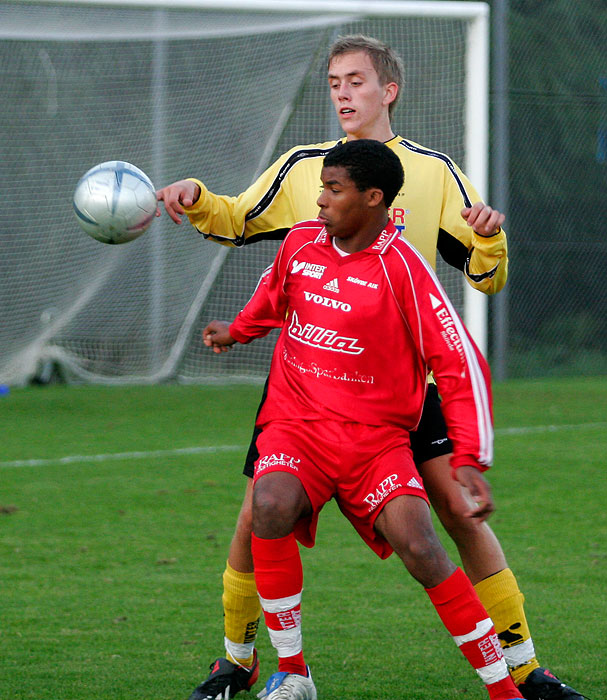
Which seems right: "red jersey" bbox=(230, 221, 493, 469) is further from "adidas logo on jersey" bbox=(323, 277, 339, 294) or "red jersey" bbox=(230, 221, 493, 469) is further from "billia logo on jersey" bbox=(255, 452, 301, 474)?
"billia logo on jersey" bbox=(255, 452, 301, 474)

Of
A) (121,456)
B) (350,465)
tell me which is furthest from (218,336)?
(121,456)

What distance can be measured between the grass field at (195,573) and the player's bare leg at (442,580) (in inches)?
20.0

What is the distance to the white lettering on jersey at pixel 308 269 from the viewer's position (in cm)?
358

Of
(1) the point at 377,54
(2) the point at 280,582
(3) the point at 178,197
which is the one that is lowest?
(2) the point at 280,582

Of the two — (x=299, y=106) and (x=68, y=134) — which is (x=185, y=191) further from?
(x=68, y=134)

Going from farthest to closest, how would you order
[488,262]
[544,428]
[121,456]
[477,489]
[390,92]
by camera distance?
[544,428], [121,456], [390,92], [488,262], [477,489]

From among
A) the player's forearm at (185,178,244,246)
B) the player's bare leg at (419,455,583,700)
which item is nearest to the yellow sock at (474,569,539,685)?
the player's bare leg at (419,455,583,700)

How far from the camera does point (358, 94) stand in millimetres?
3891

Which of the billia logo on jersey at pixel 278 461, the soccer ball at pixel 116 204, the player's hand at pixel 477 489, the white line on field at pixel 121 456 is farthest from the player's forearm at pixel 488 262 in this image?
the white line on field at pixel 121 456

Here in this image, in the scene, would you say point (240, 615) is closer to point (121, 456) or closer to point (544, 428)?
point (121, 456)

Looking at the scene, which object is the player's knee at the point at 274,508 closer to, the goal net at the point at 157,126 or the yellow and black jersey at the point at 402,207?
the yellow and black jersey at the point at 402,207

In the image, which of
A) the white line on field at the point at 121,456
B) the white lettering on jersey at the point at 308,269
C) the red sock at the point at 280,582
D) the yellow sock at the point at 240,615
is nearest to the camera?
the red sock at the point at 280,582

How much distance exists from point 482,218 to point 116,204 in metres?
1.32

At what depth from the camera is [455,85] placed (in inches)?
461
